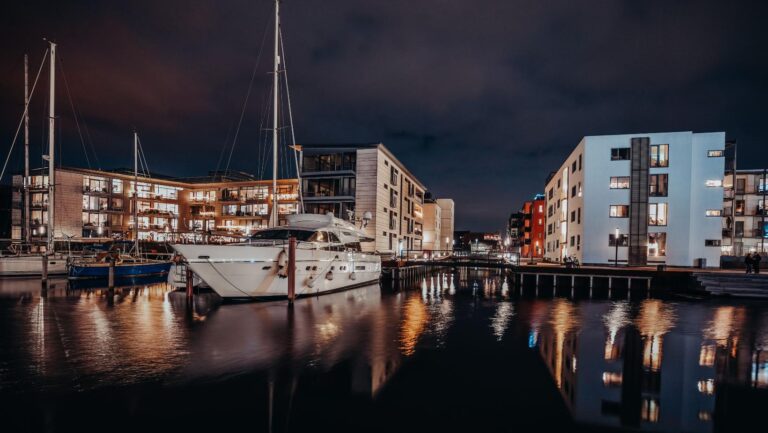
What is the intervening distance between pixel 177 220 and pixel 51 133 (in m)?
37.5

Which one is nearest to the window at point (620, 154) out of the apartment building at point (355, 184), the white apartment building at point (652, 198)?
the white apartment building at point (652, 198)

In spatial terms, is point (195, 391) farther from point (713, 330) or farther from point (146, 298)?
point (713, 330)

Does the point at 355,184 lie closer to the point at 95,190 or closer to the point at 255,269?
the point at 255,269

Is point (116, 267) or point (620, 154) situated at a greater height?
point (620, 154)

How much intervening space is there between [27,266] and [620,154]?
5557 centimetres

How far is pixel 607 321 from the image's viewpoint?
17031 mm

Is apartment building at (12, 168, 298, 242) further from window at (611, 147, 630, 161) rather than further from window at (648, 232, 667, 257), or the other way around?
window at (648, 232, 667, 257)

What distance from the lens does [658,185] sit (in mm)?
37062

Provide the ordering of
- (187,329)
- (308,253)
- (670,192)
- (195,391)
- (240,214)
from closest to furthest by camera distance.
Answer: (195,391) → (187,329) → (308,253) → (670,192) → (240,214)

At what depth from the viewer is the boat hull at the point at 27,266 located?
31797 millimetres

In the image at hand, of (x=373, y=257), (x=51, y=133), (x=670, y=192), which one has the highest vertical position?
(x=51, y=133)

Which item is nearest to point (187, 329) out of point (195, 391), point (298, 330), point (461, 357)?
point (298, 330)

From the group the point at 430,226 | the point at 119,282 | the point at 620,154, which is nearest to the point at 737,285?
the point at 620,154

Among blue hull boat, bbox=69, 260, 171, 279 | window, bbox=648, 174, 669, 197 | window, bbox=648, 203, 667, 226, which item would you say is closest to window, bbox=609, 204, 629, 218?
window, bbox=648, 203, 667, 226
